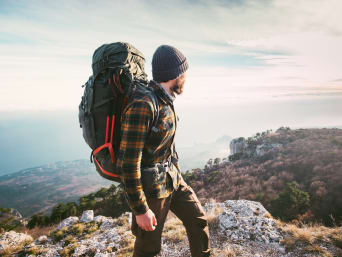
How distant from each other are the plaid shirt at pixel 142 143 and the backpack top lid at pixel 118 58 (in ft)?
1.11

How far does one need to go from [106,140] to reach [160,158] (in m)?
0.60

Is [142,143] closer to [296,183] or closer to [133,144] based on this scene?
[133,144]

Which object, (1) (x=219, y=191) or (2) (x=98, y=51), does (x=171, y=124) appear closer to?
(2) (x=98, y=51)

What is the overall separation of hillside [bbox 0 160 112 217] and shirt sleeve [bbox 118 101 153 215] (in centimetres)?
9176

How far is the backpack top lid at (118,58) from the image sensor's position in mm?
1950

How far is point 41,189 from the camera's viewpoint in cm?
12912

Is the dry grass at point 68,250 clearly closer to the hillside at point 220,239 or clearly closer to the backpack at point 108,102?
the hillside at point 220,239

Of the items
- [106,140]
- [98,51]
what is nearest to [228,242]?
[106,140]

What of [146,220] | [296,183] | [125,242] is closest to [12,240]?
[125,242]

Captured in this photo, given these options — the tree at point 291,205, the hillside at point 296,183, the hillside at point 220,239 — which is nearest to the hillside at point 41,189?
the hillside at point 296,183

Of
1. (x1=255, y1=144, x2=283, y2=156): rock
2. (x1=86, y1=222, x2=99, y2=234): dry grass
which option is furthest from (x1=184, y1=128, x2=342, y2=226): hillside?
(x1=86, y1=222, x2=99, y2=234): dry grass

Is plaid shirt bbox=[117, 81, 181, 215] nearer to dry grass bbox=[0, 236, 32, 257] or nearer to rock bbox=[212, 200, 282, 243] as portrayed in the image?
rock bbox=[212, 200, 282, 243]

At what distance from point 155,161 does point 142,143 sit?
1.28ft

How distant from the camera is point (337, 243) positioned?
3.94 m
